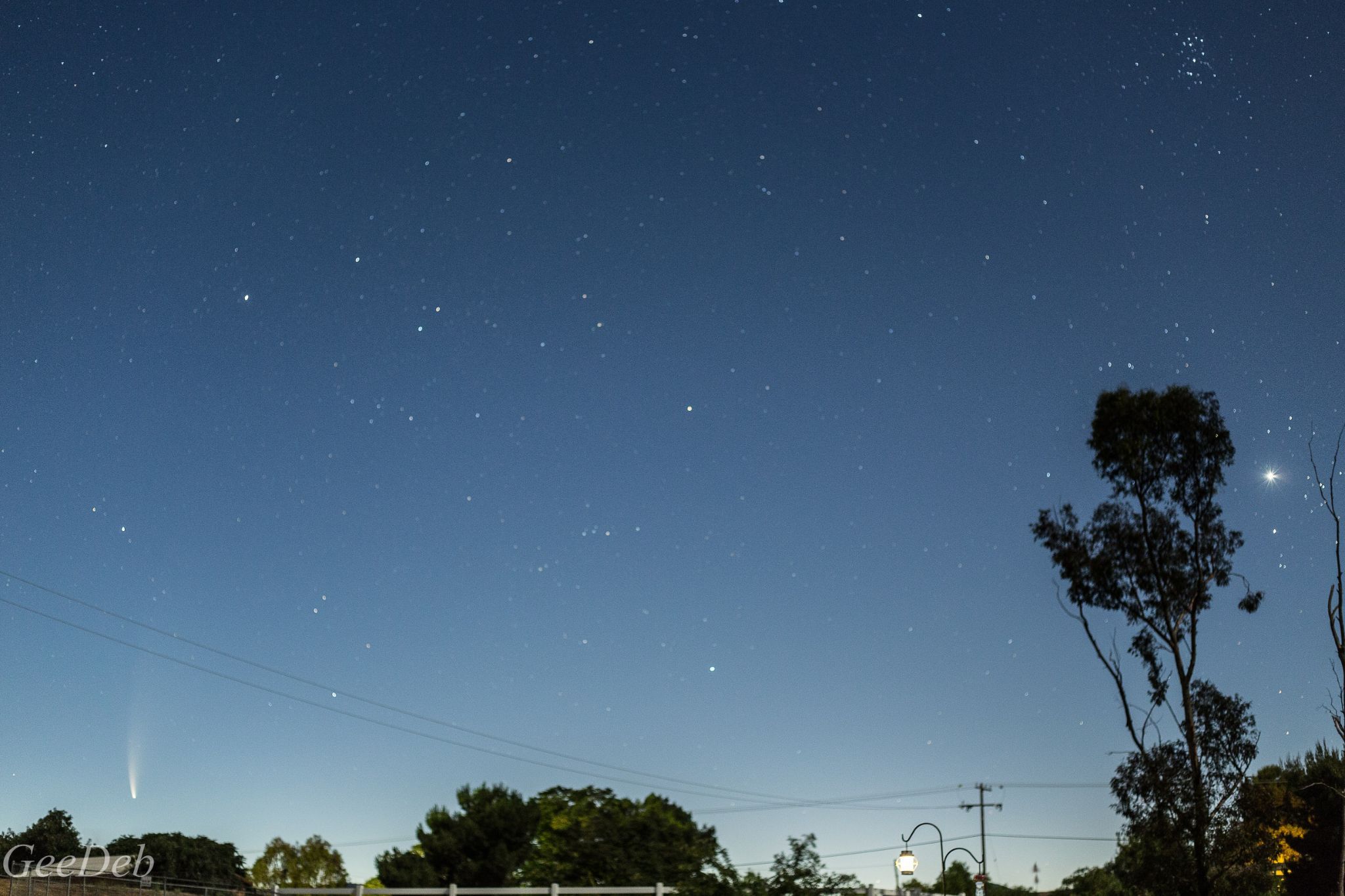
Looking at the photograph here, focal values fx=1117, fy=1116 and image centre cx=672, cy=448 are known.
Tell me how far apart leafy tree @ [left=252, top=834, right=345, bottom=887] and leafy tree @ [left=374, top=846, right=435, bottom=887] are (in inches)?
1590

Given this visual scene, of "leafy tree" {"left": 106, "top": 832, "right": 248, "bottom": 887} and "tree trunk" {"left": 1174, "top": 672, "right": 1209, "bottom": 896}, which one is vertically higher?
"tree trunk" {"left": 1174, "top": 672, "right": 1209, "bottom": 896}

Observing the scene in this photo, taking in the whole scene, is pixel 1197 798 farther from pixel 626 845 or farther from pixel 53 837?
pixel 53 837

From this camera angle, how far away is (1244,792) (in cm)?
2716

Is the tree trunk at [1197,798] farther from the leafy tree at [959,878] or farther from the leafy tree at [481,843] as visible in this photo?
the leafy tree at [959,878]

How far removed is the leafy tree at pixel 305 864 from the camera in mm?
77750

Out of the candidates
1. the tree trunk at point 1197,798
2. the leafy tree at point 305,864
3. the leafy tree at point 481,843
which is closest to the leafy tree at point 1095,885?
the tree trunk at point 1197,798

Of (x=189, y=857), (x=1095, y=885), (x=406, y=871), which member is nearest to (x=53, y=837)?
(x=189, y=857)

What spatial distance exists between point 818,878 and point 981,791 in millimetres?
71865

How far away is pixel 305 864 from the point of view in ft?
258

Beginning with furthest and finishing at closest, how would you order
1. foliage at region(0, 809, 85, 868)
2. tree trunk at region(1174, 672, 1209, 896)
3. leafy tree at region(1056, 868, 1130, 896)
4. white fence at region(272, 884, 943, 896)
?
foliage at region(0, 809, 85, 868) → leafy tree at region(1056, 868, 1130, 896) → tree trunk at region(1174, 672, 1209, 896) → white fence at region(272, 884, 943, 896)

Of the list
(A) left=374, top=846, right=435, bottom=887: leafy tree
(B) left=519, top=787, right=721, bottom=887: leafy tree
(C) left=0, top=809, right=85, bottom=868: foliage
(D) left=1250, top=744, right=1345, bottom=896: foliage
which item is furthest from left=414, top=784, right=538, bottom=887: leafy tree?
(C) left=0, top=809, right=85, bottom=868: foliage

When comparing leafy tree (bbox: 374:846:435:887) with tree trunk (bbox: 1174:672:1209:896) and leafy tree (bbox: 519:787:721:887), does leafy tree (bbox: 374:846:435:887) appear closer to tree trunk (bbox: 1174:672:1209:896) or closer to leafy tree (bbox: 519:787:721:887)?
leafy tree (bbox: 519:787:721:887)

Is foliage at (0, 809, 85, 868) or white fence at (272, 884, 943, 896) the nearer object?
white fence at (272, 884, 943, 896)

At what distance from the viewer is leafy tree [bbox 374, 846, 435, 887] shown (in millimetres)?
39000
